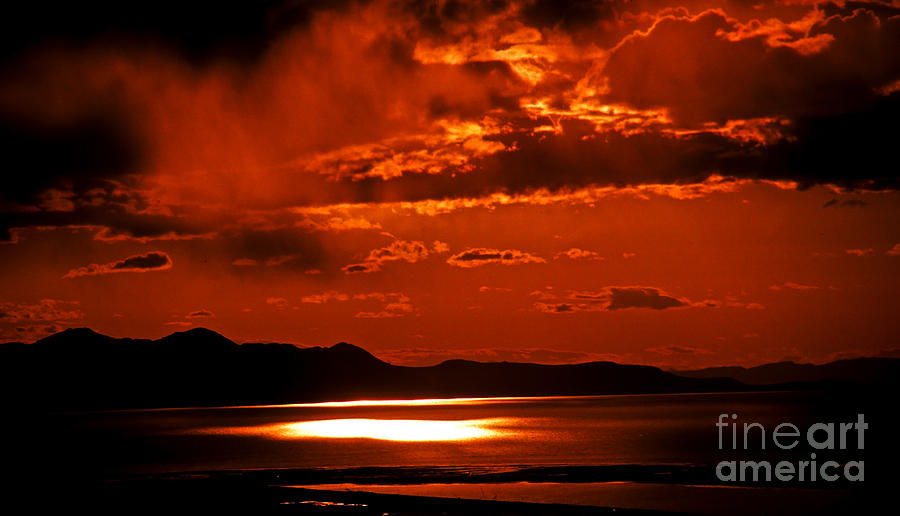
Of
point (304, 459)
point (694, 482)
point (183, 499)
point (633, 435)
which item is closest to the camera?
point (183, 499)

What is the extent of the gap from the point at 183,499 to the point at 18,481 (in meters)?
17.7

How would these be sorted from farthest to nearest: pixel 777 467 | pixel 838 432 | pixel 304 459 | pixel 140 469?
pixel 838 432
pixel 304 459
pixel 140 469
pixel 777 467

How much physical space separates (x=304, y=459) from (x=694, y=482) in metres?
44.0

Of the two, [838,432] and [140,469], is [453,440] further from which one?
[140,469]

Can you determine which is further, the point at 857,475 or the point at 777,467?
the point at 777,467

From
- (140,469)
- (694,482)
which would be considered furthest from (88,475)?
(694,482)

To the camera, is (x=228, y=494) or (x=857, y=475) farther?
(x=857, y=475)

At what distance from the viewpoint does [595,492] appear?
5144 cm

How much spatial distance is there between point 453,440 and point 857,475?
260 feet

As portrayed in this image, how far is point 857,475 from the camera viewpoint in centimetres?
5806

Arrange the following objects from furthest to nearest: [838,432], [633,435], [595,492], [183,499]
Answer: [633,435] → [838,432] → [595,492] → [183,499]

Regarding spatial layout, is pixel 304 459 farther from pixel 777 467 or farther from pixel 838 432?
pixel 838 432

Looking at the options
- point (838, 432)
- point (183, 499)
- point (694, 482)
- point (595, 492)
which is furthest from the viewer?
point (838, 432)

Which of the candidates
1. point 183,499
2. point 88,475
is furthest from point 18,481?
point 183,499
